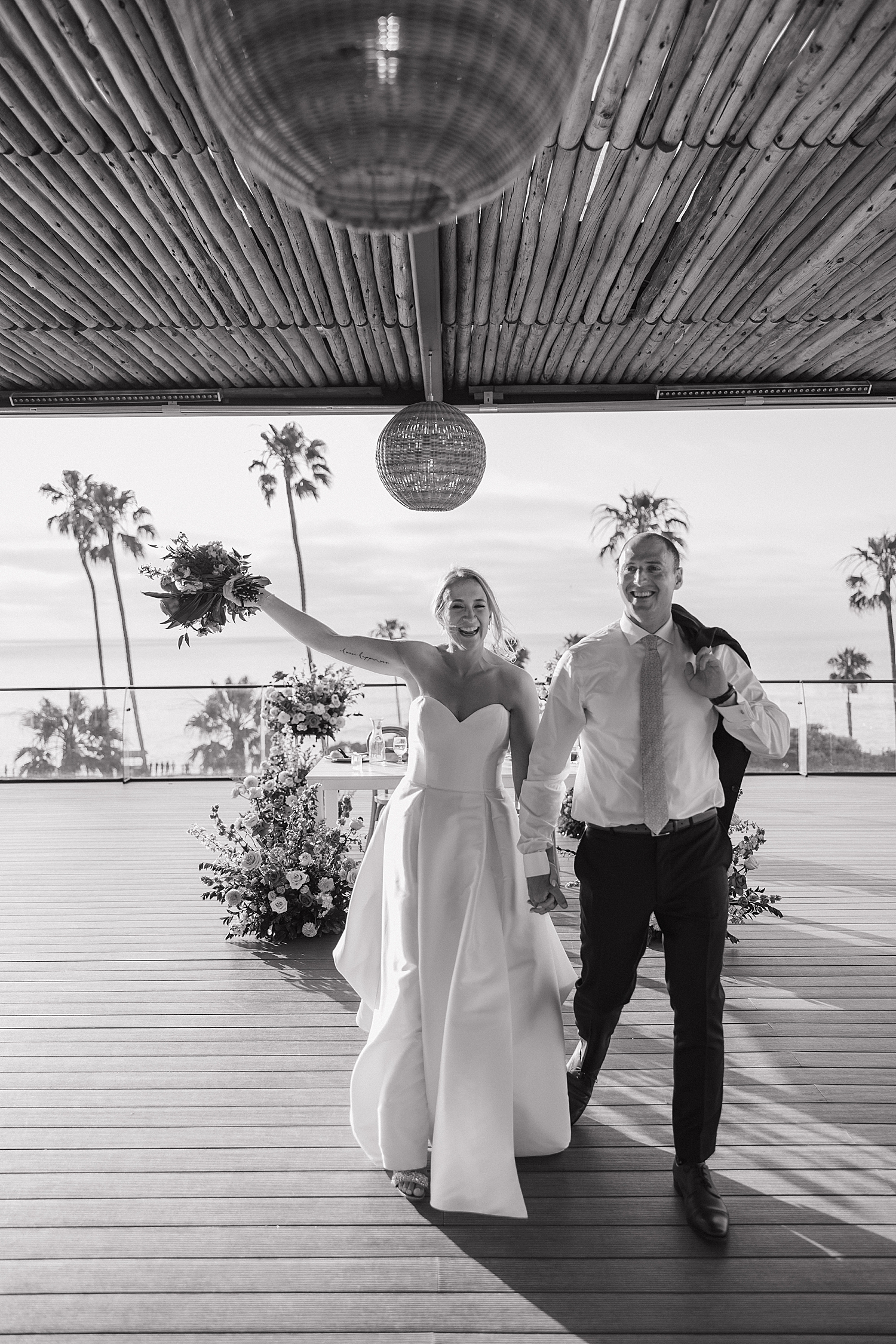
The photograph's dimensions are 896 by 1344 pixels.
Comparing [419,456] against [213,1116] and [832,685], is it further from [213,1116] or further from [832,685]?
[832,685]

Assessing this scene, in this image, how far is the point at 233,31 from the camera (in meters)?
1.28

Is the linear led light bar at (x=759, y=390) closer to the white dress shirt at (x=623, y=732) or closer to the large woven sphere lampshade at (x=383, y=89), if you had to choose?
the white dress shirt at (x=623, y=732)

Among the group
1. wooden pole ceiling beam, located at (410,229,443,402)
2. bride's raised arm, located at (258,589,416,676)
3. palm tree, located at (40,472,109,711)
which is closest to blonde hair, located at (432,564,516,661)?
bride's raised arm, located at (258,589,416,676)

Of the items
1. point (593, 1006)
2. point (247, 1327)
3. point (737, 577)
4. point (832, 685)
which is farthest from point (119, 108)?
point (737, 577)

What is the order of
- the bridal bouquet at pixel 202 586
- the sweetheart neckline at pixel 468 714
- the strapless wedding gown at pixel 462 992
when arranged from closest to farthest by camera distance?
1. the strapless wedding gown at pixel 462 992
2. the sweetheart neckline at pixel 468 714
3. the bridal bouquet at pixel 202 586

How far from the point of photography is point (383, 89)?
1254 millimetres

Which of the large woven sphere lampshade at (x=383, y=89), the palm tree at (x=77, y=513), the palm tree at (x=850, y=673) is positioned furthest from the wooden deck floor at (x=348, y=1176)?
the palm tree at (x=77, y=513)

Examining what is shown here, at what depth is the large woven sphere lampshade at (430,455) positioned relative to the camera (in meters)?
5.00

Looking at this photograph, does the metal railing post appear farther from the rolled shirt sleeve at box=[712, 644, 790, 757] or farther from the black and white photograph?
the rolled shirt sleeve at box=[712, 644, 790, 757]

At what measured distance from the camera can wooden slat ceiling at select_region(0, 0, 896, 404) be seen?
2.90 m

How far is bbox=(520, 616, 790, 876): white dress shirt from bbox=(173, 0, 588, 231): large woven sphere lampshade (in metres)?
1.85

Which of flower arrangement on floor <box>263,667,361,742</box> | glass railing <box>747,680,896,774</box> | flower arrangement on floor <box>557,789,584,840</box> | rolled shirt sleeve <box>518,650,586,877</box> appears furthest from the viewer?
glass railing <box>747,680,896,774</box>

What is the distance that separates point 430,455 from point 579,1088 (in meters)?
3.06

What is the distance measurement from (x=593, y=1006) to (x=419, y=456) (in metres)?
2.90
